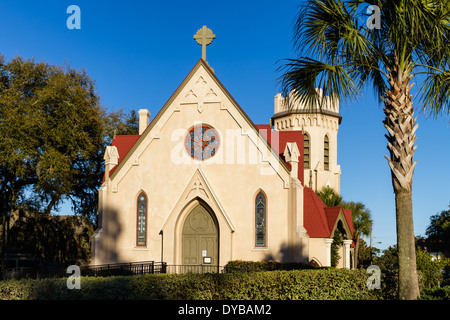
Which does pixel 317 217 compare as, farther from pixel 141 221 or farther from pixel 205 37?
pixel 205 37

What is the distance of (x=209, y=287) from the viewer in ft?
49.4

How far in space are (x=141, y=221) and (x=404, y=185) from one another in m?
14.8

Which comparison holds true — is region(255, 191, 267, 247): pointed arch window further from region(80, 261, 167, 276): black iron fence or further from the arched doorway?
region(80, 261, 167, 276): black iron fence

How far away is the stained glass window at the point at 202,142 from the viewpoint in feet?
80.9

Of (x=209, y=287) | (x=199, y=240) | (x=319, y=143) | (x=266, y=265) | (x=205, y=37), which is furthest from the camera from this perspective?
(x=319, y=143)

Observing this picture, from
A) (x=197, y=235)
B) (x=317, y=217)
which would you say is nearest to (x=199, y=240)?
(x=197, y=235)

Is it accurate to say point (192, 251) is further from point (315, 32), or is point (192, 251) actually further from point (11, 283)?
point (315, 32)

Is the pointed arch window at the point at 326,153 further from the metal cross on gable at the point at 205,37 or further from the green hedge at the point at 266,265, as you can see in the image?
the green hedge at the point at 266,265

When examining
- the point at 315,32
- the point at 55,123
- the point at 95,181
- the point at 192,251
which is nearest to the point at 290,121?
the point at 95,181

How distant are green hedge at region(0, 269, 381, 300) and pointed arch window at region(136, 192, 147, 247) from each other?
9739 mm

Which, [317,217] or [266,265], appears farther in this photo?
[317,217]

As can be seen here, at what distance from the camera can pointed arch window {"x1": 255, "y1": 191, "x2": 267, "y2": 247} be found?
23.5 metres

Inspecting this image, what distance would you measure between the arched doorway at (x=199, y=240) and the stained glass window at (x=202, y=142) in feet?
8.29

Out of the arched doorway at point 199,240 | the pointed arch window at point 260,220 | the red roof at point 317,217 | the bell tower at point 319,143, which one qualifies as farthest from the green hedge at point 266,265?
the bell tower at point 319,143
